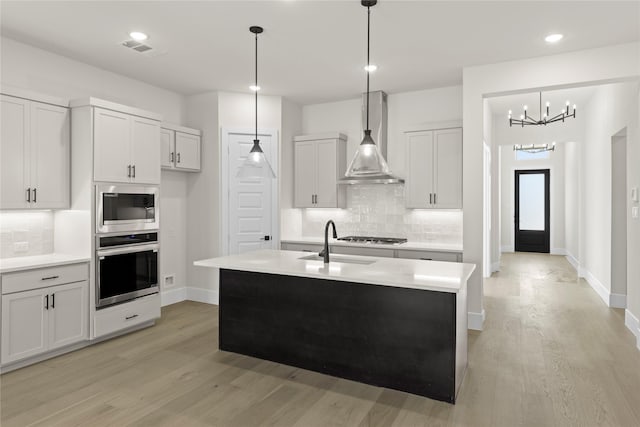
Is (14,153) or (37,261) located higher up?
(14,153)

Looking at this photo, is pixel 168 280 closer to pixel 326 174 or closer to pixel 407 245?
pixel 326 174

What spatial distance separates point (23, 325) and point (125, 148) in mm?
1867

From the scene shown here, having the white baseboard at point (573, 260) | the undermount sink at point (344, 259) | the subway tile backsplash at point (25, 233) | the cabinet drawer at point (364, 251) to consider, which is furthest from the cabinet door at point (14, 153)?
the white baseboard at point (573, 260)

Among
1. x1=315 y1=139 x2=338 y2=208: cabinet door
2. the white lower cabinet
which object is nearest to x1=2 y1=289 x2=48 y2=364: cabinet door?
the white lower cabinet

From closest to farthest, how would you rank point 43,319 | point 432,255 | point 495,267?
point 43,319, point 432,255, point 495,267

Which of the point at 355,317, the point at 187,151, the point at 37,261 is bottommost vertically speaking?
the point at 355,317

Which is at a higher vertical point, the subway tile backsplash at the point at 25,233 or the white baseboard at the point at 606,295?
the subway tile backsplash at the point at 25,233

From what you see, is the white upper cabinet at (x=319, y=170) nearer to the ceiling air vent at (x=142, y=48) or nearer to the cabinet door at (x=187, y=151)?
the cabinet door at (x=187, y=151)

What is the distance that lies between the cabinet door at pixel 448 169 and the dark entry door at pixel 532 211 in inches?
304

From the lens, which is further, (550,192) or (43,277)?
(550,192)

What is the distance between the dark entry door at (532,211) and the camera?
447 inches

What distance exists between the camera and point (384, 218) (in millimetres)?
5789

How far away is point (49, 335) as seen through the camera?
3516mm

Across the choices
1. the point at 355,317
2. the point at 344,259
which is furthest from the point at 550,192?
the point at 355,317
